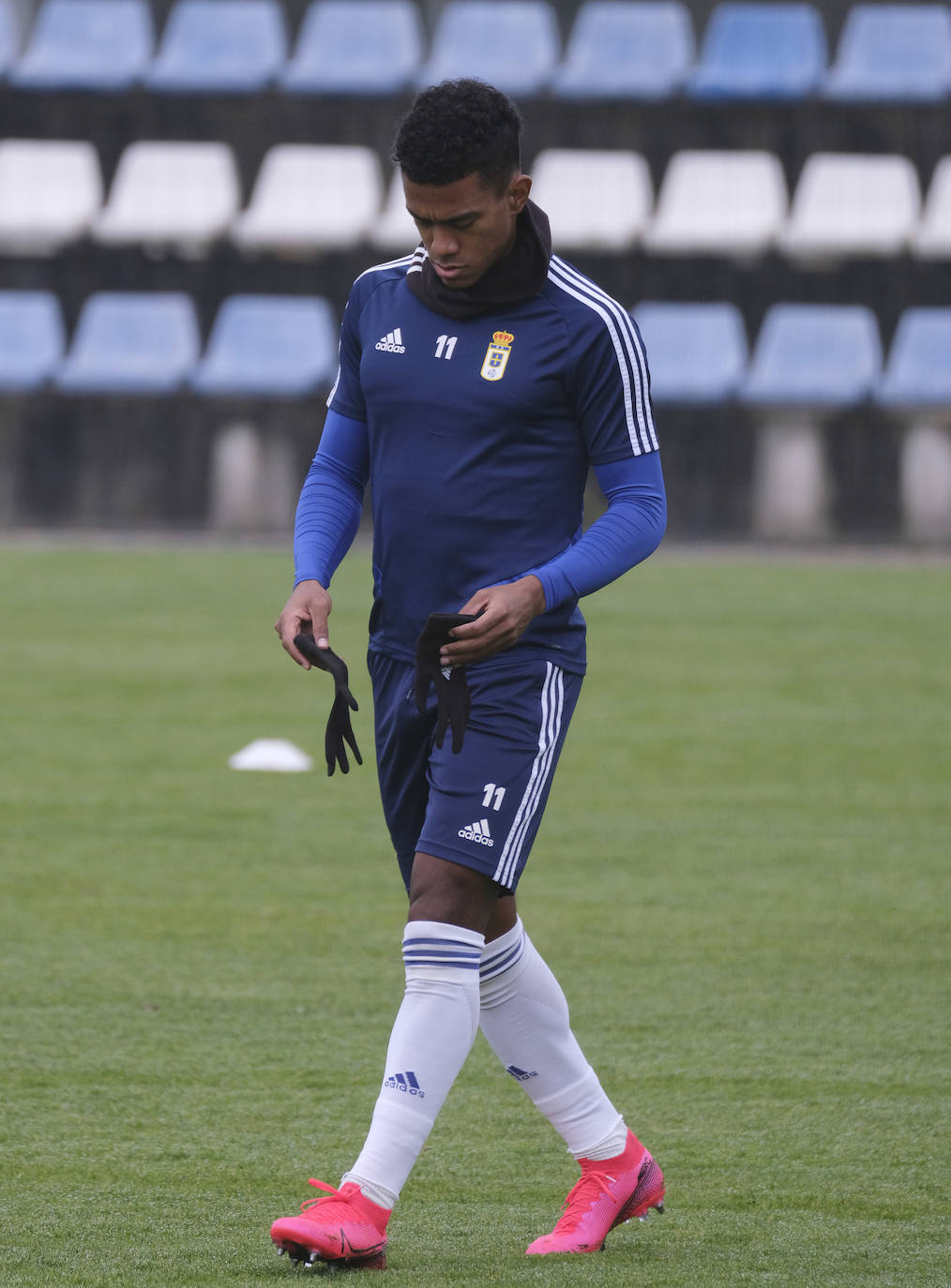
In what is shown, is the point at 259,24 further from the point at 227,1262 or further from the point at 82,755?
the point at 227,1262

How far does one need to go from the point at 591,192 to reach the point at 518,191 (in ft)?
44.7

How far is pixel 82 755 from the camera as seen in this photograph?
7.61 m

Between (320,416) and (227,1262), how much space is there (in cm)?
1259

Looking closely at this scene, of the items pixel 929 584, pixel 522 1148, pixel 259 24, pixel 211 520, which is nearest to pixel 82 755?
pixel 522 1148

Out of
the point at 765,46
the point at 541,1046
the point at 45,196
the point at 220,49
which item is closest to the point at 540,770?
the point at 541,1046

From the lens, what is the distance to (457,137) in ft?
9.57

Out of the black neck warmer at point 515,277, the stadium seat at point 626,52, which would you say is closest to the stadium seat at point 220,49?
the stadium seat at point 626,52

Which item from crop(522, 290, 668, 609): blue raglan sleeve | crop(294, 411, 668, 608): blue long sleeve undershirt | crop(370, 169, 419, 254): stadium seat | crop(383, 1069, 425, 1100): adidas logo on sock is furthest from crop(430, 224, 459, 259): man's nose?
crop(370, 169, 419, 254): stadium seat

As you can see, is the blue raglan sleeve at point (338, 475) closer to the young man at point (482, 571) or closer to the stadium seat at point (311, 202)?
the young man at point (482, 571)

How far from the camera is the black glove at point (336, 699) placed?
3.12m

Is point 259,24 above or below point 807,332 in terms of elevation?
above

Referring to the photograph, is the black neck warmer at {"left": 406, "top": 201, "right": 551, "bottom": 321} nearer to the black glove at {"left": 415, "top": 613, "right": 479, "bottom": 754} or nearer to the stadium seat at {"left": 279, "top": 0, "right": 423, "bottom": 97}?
the black glove at {"left": 415, "top": 613, "right": 479, "bottom": 754}

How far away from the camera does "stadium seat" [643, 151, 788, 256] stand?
52.3ft

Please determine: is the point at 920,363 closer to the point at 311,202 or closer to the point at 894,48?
the point at 894,48
